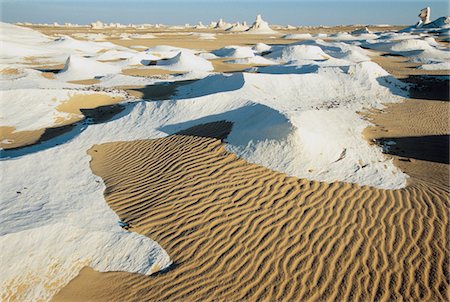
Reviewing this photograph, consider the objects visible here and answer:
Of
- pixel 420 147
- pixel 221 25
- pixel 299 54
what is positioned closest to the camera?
pixel 420 147

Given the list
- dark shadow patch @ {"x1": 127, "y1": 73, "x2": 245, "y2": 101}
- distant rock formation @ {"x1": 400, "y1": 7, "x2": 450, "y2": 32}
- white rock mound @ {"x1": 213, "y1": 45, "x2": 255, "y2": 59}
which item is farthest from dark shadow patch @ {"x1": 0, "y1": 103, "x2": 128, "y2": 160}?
distant rock formation @ {"x1": 400, "y1": 7, "x2": 450, "y2": 32}

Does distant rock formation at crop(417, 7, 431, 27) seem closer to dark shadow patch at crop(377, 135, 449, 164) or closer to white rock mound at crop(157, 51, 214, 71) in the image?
white rock mound at crop(157, 51, 214, 71)

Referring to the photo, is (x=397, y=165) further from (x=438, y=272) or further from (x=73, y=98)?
(x=73, y=98)

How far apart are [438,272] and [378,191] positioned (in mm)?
2432

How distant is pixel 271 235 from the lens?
623cm

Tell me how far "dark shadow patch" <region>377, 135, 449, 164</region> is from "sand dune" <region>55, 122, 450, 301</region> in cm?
236

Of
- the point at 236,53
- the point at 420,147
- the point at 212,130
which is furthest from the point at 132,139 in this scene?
the point at 236,53

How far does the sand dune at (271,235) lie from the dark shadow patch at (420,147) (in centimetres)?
236

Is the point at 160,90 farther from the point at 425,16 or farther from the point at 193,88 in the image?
the point at 425,16

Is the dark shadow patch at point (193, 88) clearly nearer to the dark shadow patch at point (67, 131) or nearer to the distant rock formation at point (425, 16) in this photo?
the dark shadow patch at point (67, 131)

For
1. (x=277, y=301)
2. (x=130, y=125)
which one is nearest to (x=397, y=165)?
(x=277, y=301)

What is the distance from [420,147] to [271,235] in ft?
23.5

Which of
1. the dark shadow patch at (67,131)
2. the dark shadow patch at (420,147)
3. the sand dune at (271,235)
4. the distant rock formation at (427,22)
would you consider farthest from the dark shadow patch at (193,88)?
the distant rock formation at (427,22)

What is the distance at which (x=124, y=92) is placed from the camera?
18.8 metres
